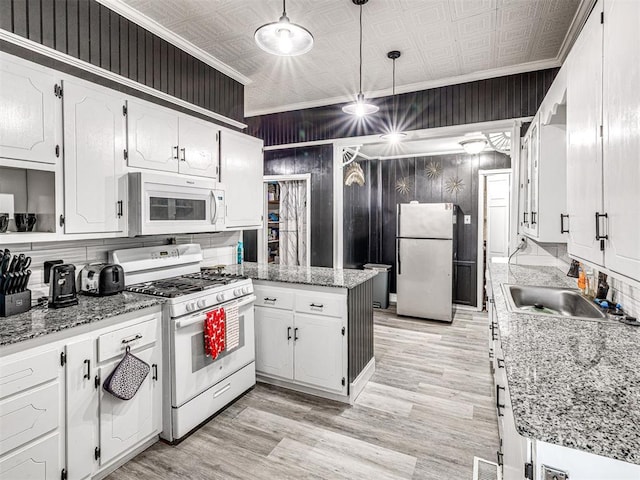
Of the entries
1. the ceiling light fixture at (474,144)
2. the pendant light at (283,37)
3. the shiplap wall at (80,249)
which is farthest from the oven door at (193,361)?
the ceiling light fixture at (474,144)

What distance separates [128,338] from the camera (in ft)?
6.60

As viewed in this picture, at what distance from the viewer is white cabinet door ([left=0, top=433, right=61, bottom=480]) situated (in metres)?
1.51

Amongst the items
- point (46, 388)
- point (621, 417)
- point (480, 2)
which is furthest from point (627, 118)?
point (46, 388)

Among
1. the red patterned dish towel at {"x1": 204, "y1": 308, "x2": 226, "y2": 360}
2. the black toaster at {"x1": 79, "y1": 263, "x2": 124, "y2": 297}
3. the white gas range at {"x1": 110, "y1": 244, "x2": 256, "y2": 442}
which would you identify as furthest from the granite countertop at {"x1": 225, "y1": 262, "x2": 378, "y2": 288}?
the black toaster at {"x1": 79, "y1": 263, "x2": 124, "y2": 297}

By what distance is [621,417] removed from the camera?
0.90m

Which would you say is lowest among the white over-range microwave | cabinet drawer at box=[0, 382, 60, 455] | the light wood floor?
the light wood floor

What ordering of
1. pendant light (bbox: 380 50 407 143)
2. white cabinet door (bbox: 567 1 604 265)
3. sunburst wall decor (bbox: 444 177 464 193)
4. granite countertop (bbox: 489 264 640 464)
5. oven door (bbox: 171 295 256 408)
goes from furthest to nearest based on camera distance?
1. sunburst wall decor (bbox: 444 177 464 193)
2. pendant light (bbox: 380 50 407 143)
3. oven door (bbox: 171 295 256 408)
4. white cabinet door (bbox: 567 1 604 265)
5. granite countertop (bbox: 489 264 640 464)

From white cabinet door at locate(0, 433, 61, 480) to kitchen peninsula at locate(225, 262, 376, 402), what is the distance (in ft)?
5.15

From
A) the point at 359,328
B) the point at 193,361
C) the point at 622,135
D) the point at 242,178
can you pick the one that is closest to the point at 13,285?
the point at 193,361

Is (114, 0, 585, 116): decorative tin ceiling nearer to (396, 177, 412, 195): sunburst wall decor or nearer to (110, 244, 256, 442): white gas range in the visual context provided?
(110, 244, 256, 442): white gas range

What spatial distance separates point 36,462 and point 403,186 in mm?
5452

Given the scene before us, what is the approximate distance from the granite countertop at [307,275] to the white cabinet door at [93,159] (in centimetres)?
120

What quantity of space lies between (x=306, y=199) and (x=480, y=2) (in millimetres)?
2905

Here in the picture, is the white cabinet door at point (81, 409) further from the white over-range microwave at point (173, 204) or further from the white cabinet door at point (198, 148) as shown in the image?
the white cabinet door at point (198, 148)
